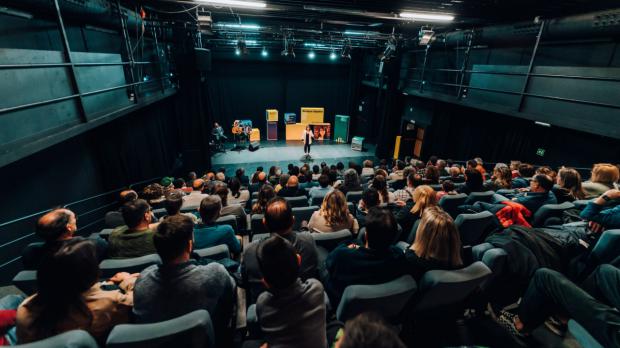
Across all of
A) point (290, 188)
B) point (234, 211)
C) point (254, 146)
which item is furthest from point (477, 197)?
point (254, 146)

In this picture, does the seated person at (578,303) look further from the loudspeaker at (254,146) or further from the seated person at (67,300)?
the loudspeaker at (254,146)

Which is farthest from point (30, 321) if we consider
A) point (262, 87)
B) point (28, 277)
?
point (262, 87)

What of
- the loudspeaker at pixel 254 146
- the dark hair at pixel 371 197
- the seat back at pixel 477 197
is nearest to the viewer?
the dark hair at pixel 371 197

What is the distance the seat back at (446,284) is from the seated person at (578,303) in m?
0.52

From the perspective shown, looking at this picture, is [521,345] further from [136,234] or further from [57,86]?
[57,86]

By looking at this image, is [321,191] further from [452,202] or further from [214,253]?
[214,253]

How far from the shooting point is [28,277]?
82.6 inches

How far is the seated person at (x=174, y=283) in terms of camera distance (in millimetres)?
1610

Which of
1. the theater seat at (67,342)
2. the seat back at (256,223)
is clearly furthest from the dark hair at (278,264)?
the seat back at (256,223)

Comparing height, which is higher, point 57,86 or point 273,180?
point 57,86

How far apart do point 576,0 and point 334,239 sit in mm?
5751

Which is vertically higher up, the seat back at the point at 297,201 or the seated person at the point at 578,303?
the seated person at the point at 578,303

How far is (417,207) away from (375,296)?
187cm


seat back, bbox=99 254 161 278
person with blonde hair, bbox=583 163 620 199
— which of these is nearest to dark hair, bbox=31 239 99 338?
seat back, bbox=99 254 161 278
